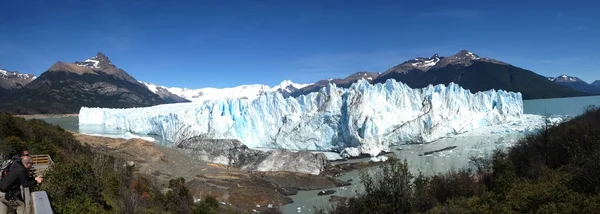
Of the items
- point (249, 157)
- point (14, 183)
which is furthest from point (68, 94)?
point (14, 183)

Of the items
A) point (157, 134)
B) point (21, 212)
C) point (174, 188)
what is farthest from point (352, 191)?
point (157, 134)

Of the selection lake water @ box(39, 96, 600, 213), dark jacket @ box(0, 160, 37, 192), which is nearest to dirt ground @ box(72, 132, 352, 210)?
lake water @ box(39, 96, 600, 213)

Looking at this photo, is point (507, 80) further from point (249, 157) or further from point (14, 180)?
point (14, 180)

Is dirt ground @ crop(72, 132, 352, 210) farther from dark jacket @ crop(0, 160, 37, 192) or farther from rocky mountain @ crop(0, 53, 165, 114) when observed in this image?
rocky mountain @ crop(0, 53, 165, 114)

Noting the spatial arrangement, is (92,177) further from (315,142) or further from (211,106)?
(211,106)

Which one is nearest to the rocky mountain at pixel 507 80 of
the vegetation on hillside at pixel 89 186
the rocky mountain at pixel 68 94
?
the rocky mountain at pixel 68 94

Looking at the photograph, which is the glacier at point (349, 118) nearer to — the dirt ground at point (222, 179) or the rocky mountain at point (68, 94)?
the dirt ground at point (222, 179)
